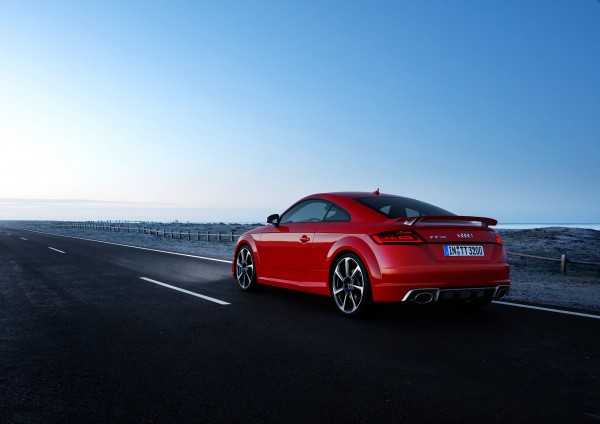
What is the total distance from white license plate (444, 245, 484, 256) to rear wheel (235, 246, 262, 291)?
3.45m

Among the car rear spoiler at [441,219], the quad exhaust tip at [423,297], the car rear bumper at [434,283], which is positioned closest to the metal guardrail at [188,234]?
the car rear spoiler at [441,219]

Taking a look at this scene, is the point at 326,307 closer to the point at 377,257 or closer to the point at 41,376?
the point at 377,257

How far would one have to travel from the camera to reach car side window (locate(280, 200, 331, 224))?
7047 millimetres

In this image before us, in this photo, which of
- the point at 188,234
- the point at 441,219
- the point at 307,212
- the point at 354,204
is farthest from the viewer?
the point at 188,234

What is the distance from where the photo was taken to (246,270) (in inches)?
328

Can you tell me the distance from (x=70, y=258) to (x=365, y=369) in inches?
546

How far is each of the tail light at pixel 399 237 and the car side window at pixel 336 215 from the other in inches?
29.6

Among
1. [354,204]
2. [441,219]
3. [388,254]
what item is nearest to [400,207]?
[354,204]

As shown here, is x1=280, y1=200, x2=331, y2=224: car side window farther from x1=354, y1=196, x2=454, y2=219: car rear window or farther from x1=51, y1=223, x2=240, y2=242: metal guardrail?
x1=51, y1=223, x2=240, y2=242: metal guardrail

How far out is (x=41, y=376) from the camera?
13.1 ft

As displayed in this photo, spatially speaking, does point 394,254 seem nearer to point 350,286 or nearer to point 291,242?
point 350,286

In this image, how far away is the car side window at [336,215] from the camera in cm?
644

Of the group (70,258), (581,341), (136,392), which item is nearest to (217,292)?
(136,392)

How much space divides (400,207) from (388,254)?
117cm
